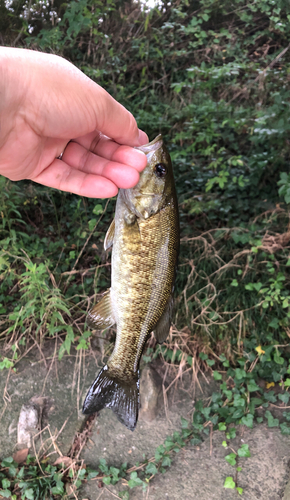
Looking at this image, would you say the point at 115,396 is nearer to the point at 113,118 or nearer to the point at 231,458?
the point at 231,458

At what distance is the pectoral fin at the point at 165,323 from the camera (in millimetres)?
1672

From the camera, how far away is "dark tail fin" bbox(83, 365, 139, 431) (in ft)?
5.65

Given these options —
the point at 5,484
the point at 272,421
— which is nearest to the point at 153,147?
the point at 272,421

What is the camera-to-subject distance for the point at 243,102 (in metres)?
4.17

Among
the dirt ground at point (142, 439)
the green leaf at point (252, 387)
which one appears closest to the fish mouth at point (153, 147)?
the dirt ground at point (142, 439)

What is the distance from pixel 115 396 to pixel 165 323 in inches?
21.5

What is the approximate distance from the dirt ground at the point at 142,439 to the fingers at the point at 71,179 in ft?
5.74

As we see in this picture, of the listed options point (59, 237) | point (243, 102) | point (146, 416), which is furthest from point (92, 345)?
point (243, 102)

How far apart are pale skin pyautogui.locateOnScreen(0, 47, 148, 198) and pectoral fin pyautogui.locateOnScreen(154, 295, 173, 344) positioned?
71 cm

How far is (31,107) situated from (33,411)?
2.50m

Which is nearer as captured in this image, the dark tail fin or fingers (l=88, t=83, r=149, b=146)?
fingers (l=88, t=83, r=149, b=146)

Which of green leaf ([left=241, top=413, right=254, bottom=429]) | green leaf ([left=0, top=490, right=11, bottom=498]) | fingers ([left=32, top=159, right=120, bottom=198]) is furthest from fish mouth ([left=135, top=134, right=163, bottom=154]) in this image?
green leaf ([left=0, top=490, right=11, bottom=498])

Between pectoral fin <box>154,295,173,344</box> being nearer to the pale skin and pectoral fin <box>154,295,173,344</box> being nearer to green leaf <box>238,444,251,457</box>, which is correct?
the pale skin

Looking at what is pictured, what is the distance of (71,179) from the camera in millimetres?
1678
